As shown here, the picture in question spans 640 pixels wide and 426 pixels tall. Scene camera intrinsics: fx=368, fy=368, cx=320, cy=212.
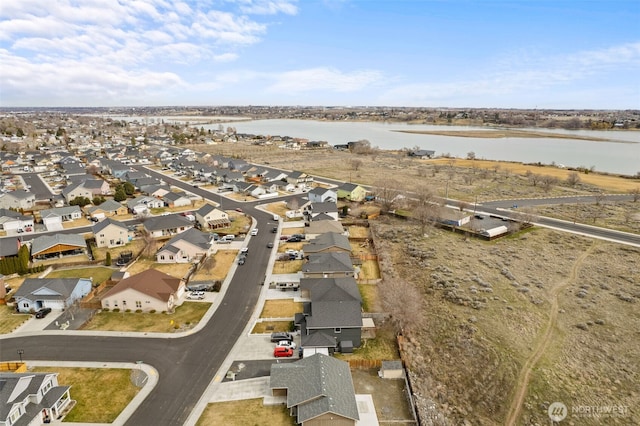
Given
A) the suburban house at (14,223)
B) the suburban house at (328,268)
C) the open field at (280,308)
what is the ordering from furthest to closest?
the suburban house at (14,223) < the suburban house at (328,268) < the open field at (280,308)

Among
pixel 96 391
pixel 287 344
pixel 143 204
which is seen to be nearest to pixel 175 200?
pixel 143 204

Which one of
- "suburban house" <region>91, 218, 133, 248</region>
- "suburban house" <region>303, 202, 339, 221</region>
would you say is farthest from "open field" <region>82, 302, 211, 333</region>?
"suburban house" <region>303, 202, 339, 221</region>

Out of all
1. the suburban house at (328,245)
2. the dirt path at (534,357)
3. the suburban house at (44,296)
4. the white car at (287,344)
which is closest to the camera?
the dirt path at (534,357)

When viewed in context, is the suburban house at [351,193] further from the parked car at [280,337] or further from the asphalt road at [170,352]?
the parked car at [280,337]

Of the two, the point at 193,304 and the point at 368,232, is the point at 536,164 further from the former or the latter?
the point at 193,304

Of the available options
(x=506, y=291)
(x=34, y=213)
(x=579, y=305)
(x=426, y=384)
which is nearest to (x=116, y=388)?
(x=426, y=384)

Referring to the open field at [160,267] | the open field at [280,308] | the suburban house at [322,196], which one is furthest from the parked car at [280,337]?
the suburban house at [322,196]

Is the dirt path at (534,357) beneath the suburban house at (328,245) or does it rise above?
beneath

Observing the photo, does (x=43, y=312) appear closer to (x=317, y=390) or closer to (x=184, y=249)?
(x=184, y=249)
